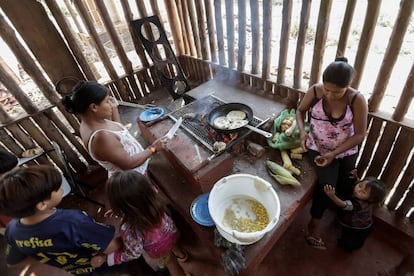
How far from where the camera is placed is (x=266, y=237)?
1.96 meters

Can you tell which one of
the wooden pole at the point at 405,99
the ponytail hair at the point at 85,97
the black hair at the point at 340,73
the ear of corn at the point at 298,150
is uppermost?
the ponytail hair at the point at 85,97

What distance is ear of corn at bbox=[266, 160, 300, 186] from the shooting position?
90.1 inches

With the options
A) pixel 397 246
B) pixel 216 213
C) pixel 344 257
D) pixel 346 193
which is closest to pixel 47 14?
pixel 216 213

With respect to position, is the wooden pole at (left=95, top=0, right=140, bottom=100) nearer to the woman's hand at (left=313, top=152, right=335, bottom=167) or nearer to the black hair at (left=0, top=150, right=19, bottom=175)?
the black hair at (left=0, top=150, right=19, bottom=175)

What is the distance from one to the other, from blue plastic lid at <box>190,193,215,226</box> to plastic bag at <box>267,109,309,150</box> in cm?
102

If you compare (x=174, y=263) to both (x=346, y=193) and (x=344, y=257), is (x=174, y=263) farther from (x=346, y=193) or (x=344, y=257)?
(x=346, y=193)

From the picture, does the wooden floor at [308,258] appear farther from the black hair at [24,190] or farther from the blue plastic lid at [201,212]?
the black hair at [24,190]

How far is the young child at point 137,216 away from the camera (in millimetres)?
1566

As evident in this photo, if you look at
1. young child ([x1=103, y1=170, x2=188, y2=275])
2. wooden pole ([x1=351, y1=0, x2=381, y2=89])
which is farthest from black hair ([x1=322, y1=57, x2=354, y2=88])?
young child ([x1=103, y1=170, x2=188, y2=275])

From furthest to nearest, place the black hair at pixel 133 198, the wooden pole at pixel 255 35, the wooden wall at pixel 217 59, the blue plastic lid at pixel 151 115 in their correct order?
the blue plastic lid at pixel 151 115, the wooden pole at pixel 255 35, the wooden wall at pixel 217 59, the black hair at pixel 133 198

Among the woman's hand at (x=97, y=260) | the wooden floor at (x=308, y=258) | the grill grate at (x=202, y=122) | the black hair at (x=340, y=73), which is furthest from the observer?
the grill grate at (x=202, y=122)

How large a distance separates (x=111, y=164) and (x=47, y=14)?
233 cm

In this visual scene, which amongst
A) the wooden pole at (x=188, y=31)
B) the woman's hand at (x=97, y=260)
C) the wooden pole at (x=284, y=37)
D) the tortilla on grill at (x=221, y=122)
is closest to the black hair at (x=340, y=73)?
the wooden pole at (x=284, y=37)

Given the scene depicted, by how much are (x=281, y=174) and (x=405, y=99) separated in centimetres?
126
